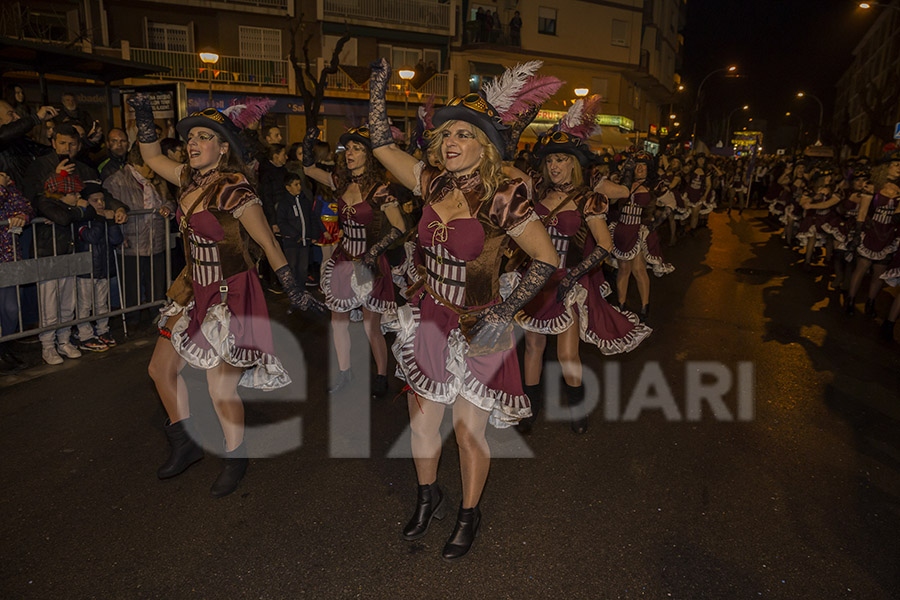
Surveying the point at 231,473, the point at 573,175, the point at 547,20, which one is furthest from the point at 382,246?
the point at 547,20

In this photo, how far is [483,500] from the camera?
3.88m

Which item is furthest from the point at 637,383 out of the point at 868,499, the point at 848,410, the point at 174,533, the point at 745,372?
the point at 174,533

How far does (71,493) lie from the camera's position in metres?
3.78

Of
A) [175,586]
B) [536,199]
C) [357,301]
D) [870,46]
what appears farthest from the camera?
[870,46]

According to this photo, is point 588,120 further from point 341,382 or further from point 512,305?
point 341,382

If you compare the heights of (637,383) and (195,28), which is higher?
(195,28)

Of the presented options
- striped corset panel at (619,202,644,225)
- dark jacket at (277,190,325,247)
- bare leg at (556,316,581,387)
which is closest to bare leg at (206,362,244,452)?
bare leg at (556,316,581,387)

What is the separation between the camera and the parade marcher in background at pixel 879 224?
8320 millimetres

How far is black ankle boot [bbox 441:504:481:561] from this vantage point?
3.29m

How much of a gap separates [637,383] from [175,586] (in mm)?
4358

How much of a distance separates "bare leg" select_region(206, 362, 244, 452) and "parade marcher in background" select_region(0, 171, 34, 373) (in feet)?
10.7

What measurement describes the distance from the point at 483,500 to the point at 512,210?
1896 millimetres

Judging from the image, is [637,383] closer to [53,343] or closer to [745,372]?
[745,372]

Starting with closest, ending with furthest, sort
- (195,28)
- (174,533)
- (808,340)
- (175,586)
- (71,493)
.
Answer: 1. (175,586)
2. (174,533)
3. (71,493)
4. (808,340)
5. (195,28)
